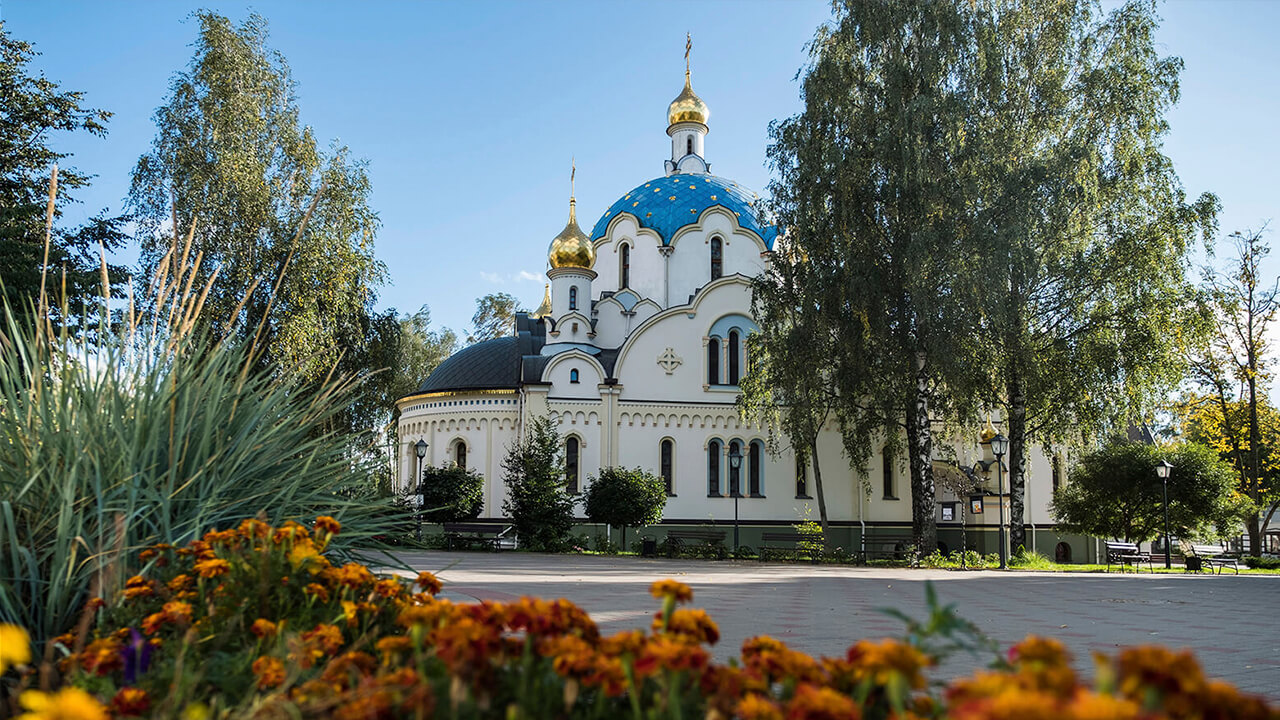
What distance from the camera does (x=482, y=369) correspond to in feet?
A: 103

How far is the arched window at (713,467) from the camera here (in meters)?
29.5

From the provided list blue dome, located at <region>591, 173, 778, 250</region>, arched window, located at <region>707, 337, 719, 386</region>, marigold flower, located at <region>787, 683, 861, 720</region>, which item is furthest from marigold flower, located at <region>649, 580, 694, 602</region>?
blue dome, located at <region>591, 173, 778, 250</region>

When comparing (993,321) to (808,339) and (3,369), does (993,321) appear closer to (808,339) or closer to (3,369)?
(808,339)

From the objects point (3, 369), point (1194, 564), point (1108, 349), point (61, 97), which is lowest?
point (1194, 564)

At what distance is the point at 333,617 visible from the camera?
11.1 ft

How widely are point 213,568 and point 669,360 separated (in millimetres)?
26488

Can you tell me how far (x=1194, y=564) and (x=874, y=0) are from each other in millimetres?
14892

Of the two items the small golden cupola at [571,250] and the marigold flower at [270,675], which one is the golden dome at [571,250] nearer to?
the small golden cupola at [571,250]

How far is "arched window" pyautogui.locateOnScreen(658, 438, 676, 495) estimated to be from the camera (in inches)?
1145

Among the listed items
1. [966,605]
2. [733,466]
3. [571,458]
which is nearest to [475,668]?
[966,605]

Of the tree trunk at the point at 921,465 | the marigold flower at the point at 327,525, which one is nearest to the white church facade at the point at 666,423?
the tree trunk at the point at 921,465

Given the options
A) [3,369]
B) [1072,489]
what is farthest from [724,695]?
[1072,489]

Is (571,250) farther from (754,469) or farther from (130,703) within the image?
(130,703)

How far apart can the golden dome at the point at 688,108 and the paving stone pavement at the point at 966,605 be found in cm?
2673
